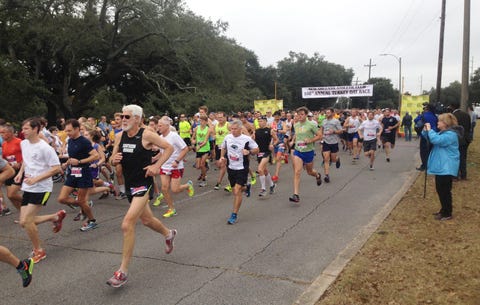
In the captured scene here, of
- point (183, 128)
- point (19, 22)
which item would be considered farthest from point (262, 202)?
point (19, 22)

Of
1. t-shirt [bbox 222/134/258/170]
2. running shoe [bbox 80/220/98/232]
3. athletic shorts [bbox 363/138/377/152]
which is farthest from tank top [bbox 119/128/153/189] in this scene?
athletic shorts [bbox 363/138/377/152]

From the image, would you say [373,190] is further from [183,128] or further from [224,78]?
[224,78]

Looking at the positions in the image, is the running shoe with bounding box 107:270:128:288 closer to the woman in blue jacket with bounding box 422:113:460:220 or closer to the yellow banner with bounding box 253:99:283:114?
the woman in blue jacket with bounding box 422:113:460:220

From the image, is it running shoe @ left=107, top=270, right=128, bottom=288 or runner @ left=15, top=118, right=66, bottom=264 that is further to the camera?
runner @ left=15, top=118, right=66, bottom=264

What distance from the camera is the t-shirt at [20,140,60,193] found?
5309 millimetres

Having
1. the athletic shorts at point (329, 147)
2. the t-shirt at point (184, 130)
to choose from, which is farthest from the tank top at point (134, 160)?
the t-shirt at point (184, 130)

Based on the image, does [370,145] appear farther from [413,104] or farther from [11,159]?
[413,104]

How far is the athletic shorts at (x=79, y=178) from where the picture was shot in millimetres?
6500

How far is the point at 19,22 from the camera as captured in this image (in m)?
22.4

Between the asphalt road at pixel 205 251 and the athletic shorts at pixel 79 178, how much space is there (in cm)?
80

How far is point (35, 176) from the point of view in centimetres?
530

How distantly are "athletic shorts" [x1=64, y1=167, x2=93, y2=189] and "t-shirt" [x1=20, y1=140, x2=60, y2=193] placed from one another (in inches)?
43.1

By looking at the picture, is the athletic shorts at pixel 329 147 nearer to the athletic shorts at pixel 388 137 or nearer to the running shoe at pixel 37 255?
the athletic shorts at pixel 388 137

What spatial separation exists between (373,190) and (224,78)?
2369cm
